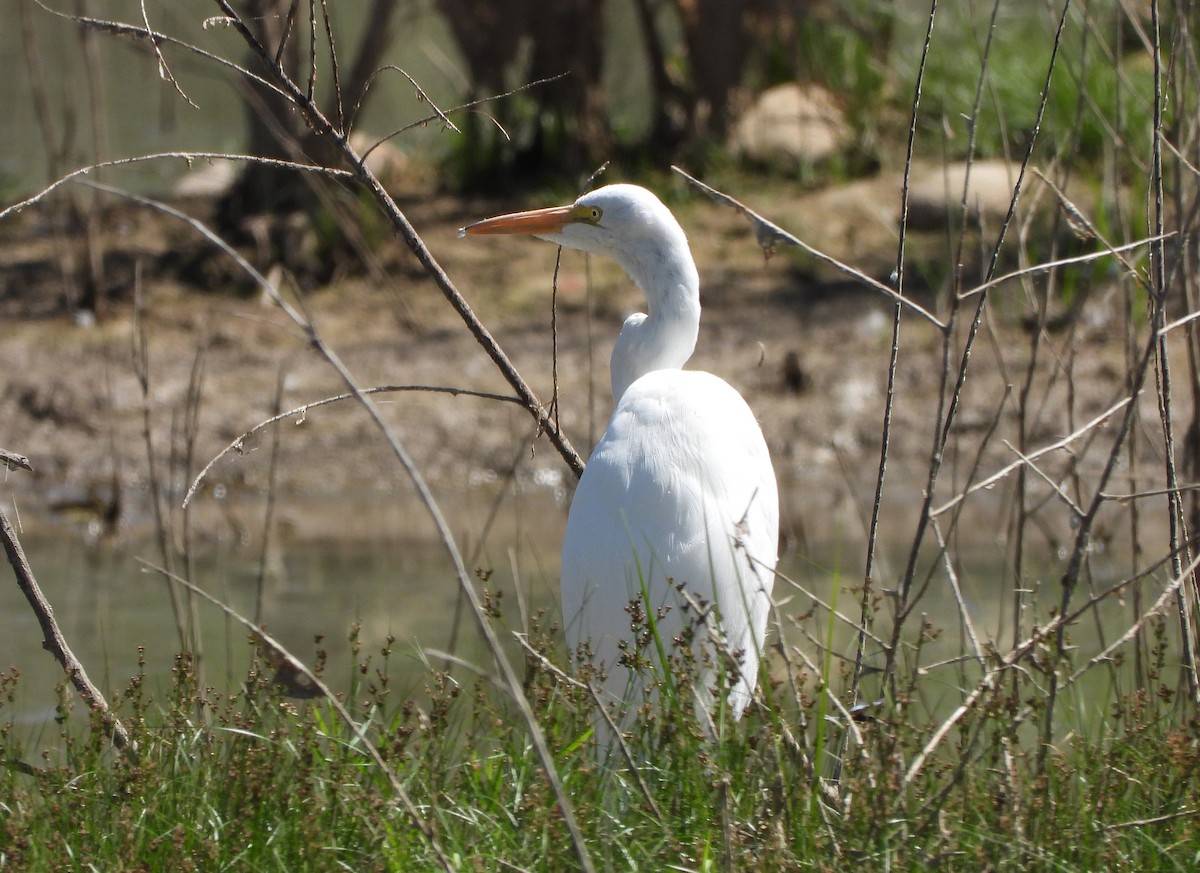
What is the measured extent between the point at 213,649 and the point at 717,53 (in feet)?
18.8

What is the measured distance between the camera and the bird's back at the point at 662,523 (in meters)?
2.82

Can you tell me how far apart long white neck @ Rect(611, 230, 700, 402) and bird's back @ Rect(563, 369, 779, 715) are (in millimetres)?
366

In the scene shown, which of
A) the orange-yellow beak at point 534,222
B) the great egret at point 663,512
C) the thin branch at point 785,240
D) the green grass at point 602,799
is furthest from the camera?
the orange-yellow beak at point 534,222

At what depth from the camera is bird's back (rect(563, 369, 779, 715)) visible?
2.82 m

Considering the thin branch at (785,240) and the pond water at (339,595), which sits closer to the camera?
the thin branch at (785,240)

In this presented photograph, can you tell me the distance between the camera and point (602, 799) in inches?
87.9

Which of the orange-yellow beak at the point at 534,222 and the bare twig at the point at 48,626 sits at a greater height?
the orange-yellow beak at the point at 534,222

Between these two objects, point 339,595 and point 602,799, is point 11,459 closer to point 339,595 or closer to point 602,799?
point 602,799

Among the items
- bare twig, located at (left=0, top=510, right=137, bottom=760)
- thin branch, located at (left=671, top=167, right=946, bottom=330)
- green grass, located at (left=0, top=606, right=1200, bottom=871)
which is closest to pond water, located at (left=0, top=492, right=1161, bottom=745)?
bare twig, located at (left=0, top=510, right=137, bottom=760)

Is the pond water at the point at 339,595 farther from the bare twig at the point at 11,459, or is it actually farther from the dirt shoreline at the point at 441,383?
the bare twig at the point at 11,459

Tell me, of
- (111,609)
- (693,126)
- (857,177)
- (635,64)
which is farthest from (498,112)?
(635,64)

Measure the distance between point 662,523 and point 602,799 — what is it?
0.73 meters

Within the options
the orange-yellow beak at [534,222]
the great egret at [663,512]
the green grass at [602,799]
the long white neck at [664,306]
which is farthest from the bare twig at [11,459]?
the long white neck at [664,306]

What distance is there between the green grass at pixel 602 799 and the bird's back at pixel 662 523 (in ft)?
1.20
